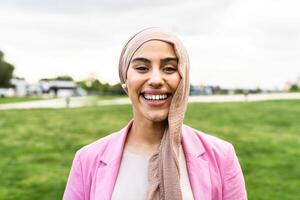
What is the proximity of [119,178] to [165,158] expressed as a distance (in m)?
0.24

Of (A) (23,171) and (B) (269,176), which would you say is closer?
(B) (269,176)

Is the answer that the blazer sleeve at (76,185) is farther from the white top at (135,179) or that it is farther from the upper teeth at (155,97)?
the upper teeth at (155,97)

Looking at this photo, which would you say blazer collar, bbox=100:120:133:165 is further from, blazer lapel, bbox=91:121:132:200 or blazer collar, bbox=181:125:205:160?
blazer collar, bbox=181:125:205:160

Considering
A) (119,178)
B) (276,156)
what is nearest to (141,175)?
(119,178)

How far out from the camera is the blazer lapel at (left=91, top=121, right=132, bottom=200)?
251 cm

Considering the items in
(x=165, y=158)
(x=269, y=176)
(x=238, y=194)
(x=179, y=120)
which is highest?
(x=179, y=120)

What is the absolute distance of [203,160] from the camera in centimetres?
254

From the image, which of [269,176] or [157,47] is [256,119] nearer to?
[269,176]

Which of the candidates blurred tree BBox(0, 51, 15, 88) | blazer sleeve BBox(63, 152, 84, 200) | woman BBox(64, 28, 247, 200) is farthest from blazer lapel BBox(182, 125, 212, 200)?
blurred tree BBox(0, 51, 15, 88)

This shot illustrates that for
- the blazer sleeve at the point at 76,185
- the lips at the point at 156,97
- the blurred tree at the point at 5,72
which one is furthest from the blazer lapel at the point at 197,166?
the blurred tree at the point at 5,72

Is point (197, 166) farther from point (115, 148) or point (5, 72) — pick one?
point (5, 72)

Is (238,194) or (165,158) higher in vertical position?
(165,158)

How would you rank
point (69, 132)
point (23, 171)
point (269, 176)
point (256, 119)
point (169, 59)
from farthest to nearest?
point (256, 119) < point (69, 132) < point (23, 171) < point (269, 176) < point (169, 59)

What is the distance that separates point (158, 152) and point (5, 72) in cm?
6522
